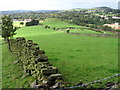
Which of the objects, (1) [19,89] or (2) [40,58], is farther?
(2) [40,58]

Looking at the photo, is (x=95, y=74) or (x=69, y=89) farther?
(x=95, y=74)

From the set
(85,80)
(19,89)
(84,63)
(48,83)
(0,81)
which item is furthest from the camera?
(84,63)

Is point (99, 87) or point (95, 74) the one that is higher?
point (99, 87)

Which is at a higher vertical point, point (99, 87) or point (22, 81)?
point (99, 87)

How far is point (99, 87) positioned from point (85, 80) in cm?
523

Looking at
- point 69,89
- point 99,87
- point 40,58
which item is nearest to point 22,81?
point 40,58

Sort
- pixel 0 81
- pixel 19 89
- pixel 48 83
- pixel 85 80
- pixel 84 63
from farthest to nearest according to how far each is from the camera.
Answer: pixel 84 63 < pixel 0 81 < pixel 85 80 < pixel 19 89 < pixel 48 83

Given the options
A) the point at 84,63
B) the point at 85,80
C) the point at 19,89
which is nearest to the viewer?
the point at 19,89

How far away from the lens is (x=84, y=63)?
23.7 meters

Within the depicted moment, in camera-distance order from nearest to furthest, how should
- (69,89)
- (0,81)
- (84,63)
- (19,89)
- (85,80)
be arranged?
(69,89) < (19,89) < (85,80) < (0,81) < (84,63)

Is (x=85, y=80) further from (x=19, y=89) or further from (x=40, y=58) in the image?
(x=19, y=89)

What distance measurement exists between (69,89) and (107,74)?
9.06m

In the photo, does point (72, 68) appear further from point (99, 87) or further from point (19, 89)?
point (99, 87)

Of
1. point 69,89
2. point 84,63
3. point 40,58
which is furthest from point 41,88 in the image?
point 84,63
